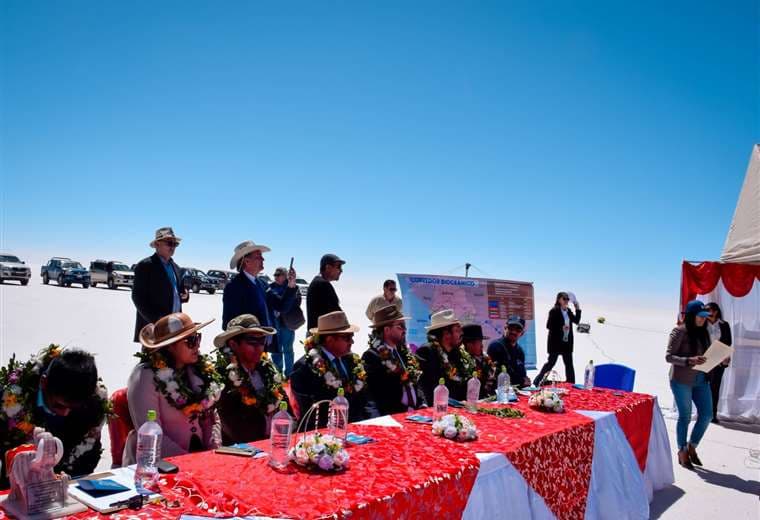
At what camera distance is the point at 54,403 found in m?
2.65

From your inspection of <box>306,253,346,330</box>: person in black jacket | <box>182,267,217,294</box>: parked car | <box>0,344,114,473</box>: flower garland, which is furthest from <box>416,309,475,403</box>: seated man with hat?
<box>182,267,217,294</box>: parked car

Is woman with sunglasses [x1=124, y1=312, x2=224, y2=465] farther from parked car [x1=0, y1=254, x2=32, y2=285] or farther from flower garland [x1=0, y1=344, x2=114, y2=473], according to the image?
parked car [x1=0, y1=254, x2=32, y2=285]

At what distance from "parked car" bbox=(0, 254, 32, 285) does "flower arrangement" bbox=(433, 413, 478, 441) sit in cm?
3407

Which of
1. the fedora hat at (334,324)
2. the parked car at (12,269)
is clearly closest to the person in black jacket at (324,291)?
the fedora hat at (334,324)

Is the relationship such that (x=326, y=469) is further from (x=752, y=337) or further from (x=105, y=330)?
(x=105, y=330)

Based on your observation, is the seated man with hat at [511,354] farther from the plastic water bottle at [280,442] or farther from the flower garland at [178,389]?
the plastic water bottle at [280,442]

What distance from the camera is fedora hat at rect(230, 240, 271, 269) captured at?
5309 millimetres

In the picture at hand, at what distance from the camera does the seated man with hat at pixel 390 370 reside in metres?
4.70

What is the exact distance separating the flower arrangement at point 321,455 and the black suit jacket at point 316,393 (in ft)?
4.57

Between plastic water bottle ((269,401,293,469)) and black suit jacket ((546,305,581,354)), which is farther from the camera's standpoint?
black suit jacket ((546,305,581,354))

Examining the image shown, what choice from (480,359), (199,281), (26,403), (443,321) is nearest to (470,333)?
(480,359)

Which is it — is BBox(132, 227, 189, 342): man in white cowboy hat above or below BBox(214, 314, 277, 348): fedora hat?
above

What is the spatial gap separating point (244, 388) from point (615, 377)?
4.94m

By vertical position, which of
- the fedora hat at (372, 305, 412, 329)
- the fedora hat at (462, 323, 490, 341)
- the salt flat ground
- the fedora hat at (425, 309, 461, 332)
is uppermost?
the fedora hat at (372, 305, 412, 329)
